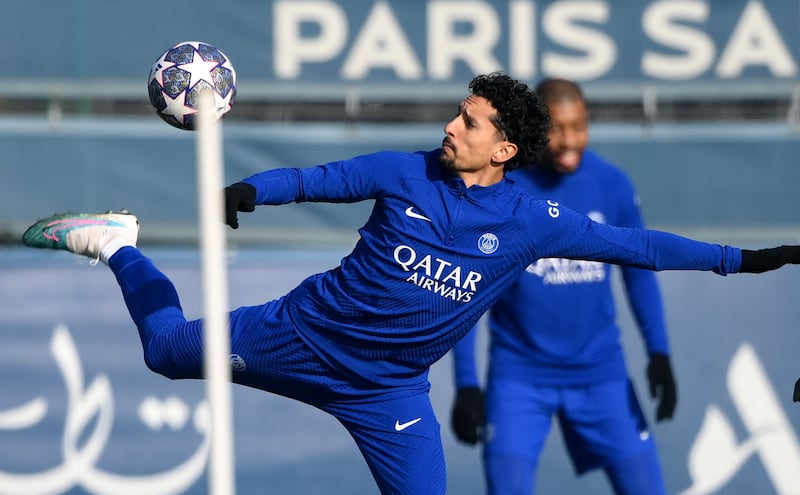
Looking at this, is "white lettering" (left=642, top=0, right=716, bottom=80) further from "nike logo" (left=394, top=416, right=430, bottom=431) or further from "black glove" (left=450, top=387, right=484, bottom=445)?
"nike logo" (left=394, top=416, right=430, bottom=431)

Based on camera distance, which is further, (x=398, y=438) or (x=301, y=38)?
(x=301, y=38)

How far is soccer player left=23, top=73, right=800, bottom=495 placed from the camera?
197 inches

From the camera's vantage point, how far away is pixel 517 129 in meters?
5.12

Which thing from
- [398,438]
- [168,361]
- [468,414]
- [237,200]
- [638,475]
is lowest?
[638,475]

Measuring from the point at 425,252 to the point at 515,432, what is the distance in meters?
1.84

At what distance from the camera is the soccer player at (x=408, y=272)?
5.01 meters

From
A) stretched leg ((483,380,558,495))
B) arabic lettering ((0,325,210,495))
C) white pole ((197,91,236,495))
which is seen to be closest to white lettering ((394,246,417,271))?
white pole ((197,91,236,495))

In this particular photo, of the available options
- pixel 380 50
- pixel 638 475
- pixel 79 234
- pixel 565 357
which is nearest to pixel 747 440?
pixel 638 475

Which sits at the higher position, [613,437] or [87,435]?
[613,437]

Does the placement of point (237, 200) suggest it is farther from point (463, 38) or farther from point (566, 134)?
point (463, 38)

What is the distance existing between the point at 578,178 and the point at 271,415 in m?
2.38

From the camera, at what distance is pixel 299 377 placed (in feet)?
17.4

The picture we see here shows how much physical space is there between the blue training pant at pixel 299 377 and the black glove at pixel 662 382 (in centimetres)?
192

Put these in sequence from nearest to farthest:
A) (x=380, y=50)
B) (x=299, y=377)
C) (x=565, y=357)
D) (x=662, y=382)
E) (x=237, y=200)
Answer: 1. (x=237, y=200)
2. (x=299, y=377)
3. (x=565, y=357)
4. (x=662, y=382)
5. (x=380, y=50)
